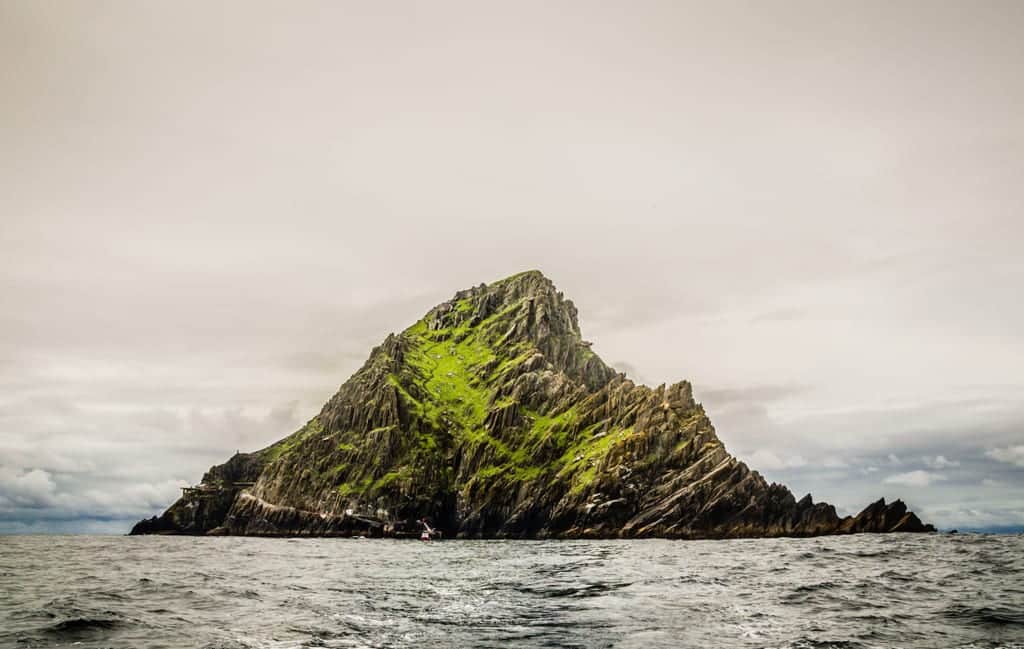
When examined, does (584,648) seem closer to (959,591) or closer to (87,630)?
(87,630)

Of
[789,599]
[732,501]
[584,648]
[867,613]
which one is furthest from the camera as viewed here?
[732,501]

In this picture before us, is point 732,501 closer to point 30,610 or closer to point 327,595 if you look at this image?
point 327,595

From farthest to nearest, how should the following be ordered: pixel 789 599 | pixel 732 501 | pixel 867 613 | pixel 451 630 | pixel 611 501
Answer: pixel 611 501, pixel 732 501, pixel 789 599, pixel 867 613, pixel 451 630

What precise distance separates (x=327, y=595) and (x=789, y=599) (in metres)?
26.4

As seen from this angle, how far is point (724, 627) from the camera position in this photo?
26.7 m

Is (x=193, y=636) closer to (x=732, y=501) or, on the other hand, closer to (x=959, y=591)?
(x=959, y=591)

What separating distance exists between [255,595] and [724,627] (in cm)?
2730

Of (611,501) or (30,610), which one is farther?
(611,501)

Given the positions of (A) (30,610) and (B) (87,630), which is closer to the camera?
(B) (87,630)

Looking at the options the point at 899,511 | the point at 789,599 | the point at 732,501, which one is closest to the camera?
the point at 789,599

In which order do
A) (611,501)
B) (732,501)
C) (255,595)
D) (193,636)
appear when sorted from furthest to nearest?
(611,501) → (732,501) → (255,595) → (193,636)

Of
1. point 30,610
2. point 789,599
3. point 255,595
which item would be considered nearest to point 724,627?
point 789,599

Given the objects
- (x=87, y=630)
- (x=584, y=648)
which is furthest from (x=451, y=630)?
(x=87, y=630)

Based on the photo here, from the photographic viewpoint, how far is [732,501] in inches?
7170
